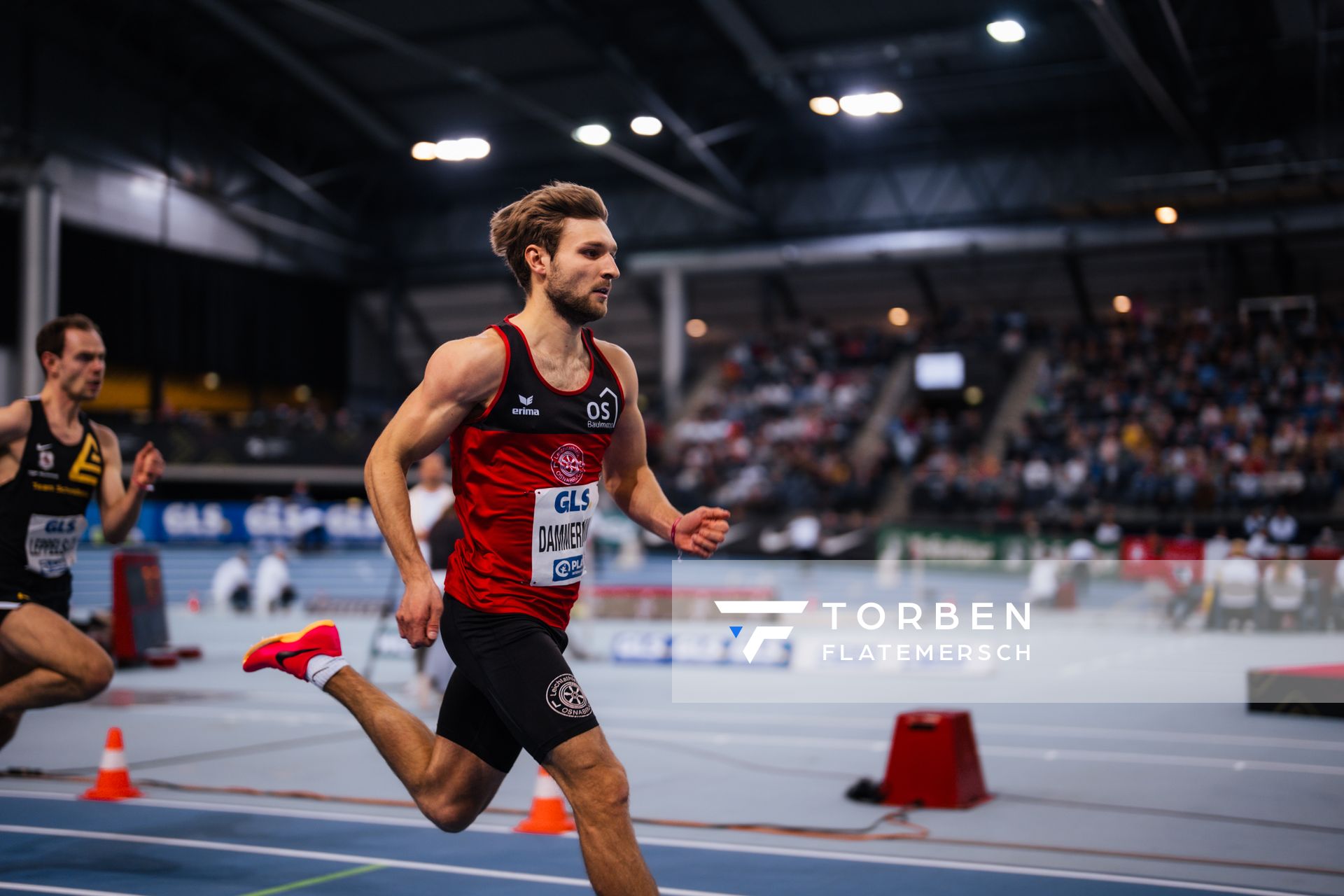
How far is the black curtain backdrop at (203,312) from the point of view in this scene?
34.7 metres

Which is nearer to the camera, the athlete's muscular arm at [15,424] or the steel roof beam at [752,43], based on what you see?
the athlete's muscular arm at [15,424]

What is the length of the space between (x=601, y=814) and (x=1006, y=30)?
71.1 feet

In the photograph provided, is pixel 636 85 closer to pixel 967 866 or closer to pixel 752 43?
pixel 752 43

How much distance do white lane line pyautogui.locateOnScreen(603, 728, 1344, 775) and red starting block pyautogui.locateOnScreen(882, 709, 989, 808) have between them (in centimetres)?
177

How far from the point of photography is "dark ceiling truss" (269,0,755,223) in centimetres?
2575

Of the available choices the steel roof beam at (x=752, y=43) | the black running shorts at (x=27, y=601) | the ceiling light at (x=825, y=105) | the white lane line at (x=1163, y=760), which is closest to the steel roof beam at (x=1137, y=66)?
the ceiling light at (x=825, y=105)

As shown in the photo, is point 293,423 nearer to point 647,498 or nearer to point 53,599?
point 53,599

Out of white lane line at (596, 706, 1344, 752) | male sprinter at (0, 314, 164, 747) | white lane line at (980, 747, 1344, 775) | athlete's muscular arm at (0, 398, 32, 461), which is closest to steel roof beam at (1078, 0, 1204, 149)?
white lane line at (596, 706, 1344, 752)

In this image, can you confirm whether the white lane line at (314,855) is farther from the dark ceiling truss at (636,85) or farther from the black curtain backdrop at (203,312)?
the black curtain backdrop at (203,312)

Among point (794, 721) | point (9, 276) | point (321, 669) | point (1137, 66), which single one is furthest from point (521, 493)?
point (9, 276)

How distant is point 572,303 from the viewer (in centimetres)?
396

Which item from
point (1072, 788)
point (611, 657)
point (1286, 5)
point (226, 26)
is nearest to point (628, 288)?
point (226, 26)

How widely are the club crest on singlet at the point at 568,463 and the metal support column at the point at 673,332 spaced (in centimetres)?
3393

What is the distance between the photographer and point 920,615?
6.72m
